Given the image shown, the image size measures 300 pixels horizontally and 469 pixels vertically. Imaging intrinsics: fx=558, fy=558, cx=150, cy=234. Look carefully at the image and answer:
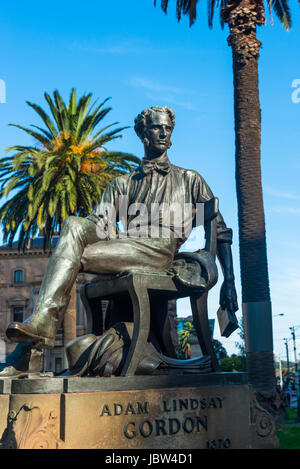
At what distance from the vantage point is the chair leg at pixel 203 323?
4734mm

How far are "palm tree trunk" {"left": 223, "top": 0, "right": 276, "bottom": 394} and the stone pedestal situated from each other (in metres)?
7.79

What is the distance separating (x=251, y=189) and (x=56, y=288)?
386 inches

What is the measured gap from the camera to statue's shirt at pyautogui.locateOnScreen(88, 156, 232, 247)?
5047 millimetres

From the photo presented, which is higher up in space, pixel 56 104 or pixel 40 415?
pixel 56 104

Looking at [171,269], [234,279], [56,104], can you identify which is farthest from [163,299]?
[56,104]

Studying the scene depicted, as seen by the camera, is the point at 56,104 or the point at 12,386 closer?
the point at 12,386

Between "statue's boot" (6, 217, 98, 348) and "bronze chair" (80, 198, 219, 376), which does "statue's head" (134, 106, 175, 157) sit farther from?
"statue's boot" (6, 217, 98, 348)

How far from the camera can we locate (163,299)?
496 centimetres

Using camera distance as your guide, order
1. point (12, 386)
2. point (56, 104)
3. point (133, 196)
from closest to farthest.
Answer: point (12, 386), point (133, 196), point (56, 104)

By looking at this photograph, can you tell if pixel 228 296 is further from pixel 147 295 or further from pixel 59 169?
pixel 59 169

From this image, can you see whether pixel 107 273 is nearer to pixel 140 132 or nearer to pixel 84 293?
pixel 84 293

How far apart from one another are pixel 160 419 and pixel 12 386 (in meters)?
1.10

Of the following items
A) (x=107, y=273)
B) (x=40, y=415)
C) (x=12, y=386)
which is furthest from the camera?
(x=107, y=273)
